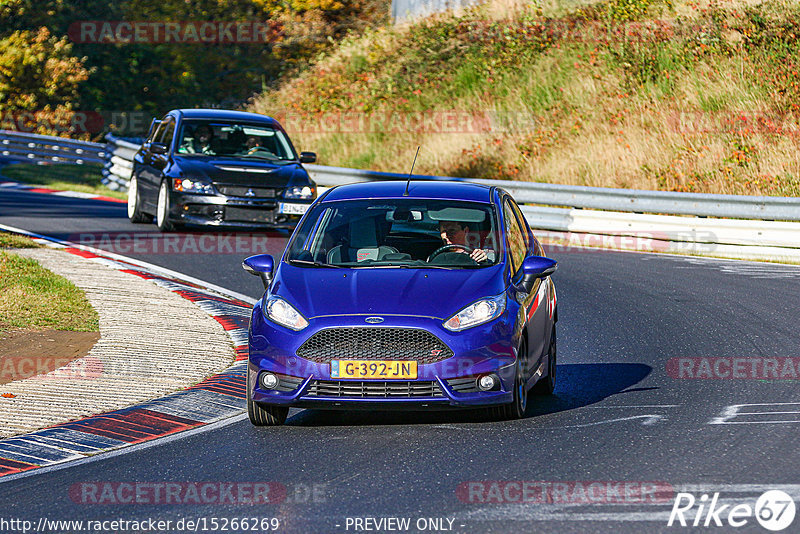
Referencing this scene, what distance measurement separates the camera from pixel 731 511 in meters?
6.06

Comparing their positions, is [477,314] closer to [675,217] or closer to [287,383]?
[287,383]

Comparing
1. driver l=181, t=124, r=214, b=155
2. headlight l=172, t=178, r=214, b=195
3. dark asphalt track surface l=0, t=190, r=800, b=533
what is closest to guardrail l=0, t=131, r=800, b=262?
headlight l=172, t=178, r=214, b=195

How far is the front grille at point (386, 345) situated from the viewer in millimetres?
7836

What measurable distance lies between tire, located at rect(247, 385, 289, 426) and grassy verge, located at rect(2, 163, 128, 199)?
2024 centimetres

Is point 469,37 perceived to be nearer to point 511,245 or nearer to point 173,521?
point 511,245

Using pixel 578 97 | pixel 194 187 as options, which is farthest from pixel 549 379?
pixel 578 97

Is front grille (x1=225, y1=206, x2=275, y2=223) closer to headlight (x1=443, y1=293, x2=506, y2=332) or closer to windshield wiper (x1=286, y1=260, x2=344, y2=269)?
windshield wiper (x1=286, y1=260, x2=344, y2=269)

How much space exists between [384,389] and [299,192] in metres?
11.8

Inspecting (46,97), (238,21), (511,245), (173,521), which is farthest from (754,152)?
(238,21)

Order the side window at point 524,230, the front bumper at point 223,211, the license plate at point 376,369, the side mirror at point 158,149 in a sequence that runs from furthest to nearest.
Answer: the side mirror at point 158,149 → the front bumper at point 223,211 → the side window at point 524,230 → the license plate at point 376,369

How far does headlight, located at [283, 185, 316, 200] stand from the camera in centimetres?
1934

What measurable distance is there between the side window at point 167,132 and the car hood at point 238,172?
0.99m

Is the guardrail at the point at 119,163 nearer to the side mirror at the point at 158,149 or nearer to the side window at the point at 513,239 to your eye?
the side mirror at the point at 158,149

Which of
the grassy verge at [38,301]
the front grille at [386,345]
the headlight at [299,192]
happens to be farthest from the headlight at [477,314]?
the headlight at [299,192]
